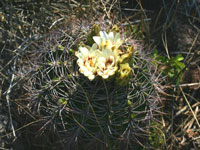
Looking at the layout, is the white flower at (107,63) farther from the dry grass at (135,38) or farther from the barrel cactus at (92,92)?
the dry grass at (135,38)

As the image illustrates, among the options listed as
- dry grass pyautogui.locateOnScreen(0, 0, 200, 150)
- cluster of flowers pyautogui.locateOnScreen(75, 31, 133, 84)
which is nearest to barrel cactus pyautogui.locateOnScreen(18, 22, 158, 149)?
cluster of flowers pyautogui.locateOnScreen(75, 31, 133, 84)

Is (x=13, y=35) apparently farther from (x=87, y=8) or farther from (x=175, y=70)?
(x=175, y=70)

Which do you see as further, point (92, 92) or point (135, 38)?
point (135, 38)

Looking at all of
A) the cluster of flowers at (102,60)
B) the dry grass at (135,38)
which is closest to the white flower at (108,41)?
the cluster of flowers at (102,60)

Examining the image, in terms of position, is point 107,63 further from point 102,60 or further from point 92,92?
point 92,92

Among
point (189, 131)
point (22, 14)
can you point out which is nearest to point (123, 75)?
point (189, 131)

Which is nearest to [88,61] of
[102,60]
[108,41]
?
[102,60]

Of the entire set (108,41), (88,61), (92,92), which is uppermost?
(108,41)
